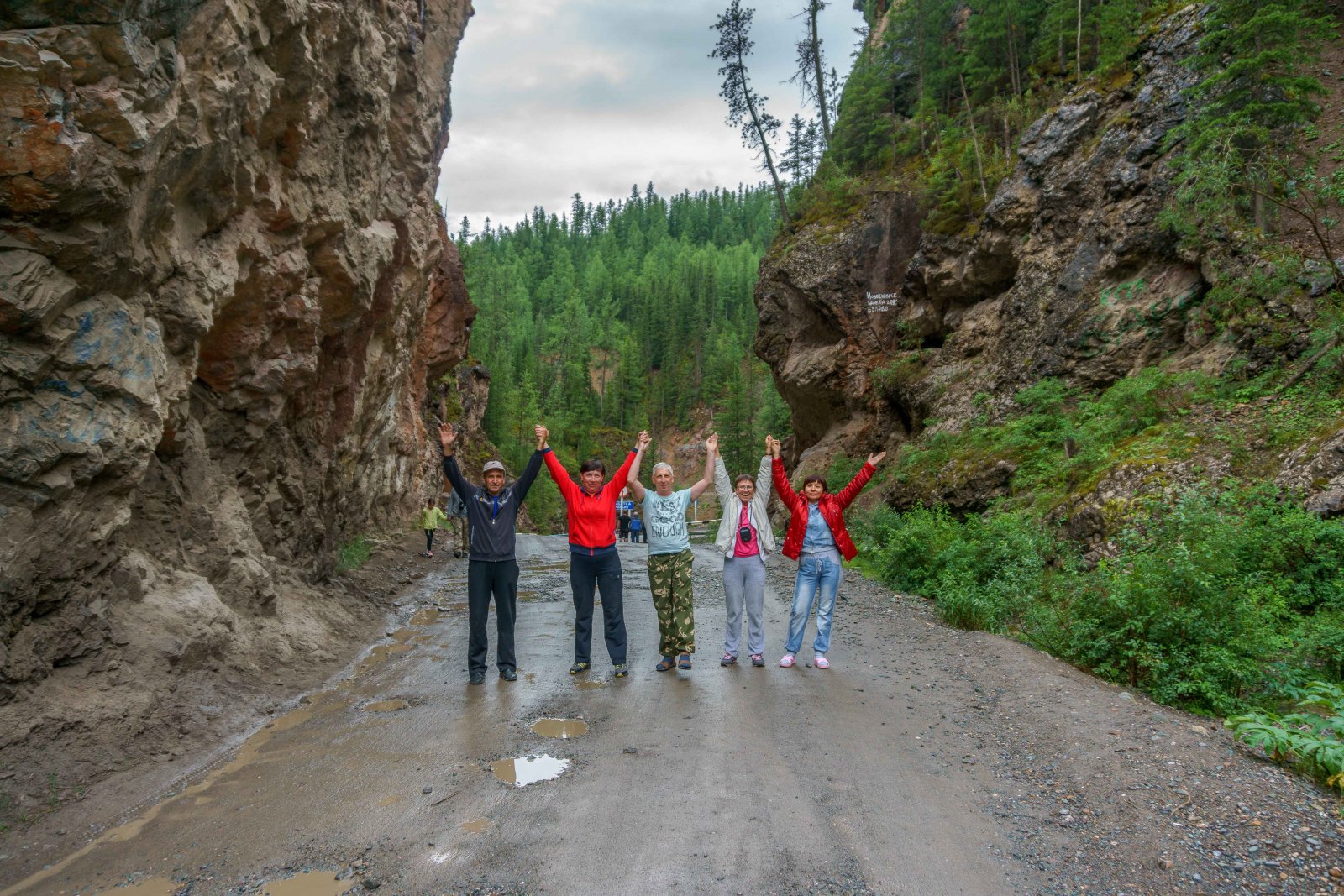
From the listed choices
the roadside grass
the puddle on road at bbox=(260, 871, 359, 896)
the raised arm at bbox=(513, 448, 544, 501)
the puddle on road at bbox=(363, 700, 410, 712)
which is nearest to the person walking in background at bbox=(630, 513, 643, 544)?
the roadside grass

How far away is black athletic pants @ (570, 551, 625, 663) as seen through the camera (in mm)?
7469

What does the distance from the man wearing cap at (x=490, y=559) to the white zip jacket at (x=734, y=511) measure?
1.86 metres

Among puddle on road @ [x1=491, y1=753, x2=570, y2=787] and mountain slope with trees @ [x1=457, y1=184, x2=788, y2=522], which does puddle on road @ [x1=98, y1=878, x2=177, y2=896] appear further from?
mountain slope with trees @ [x1=457, y1=184, x2=788, y2=522]

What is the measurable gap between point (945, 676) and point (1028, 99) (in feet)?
80.5

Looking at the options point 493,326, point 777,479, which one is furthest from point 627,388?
point 777,479

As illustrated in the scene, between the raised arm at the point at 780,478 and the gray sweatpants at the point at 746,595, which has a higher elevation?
the raised arm at the point at 780,478

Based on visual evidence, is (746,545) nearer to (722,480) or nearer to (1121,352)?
(722,480)

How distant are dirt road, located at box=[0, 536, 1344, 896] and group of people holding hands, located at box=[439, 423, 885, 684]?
0.54m

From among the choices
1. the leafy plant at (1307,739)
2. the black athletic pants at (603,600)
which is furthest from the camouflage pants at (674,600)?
the leafy plant at (1307,739)

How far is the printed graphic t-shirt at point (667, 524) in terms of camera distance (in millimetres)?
7539

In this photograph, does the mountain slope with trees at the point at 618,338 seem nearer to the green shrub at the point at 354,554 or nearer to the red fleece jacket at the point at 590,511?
the green shrub at the point at 354,554

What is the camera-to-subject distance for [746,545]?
771cm

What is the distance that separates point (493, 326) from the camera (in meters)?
76.2

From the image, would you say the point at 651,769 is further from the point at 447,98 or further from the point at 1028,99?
Result: the point at 1028,99
